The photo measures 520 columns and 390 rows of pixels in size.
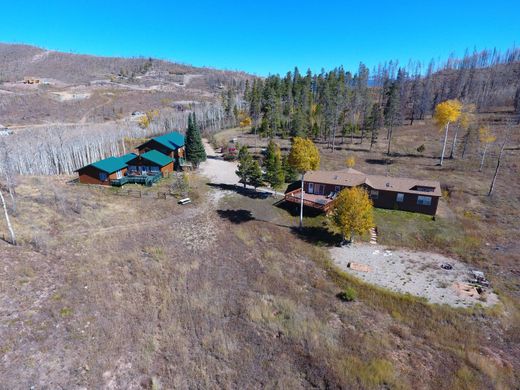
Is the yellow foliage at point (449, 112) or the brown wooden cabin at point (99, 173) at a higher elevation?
the yellow foliage at point (449, 112)

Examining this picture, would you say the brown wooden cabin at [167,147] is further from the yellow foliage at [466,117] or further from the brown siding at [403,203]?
the yellow foliage at [466,117]

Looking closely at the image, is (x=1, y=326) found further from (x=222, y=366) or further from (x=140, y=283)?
(x=222, y=366)

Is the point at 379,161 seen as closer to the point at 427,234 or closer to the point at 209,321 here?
the point at 427,234

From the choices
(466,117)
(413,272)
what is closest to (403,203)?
(413,272)

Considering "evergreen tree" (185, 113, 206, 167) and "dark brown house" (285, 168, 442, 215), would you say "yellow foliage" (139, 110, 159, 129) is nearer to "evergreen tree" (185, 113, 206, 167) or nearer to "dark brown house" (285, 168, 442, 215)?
"evergreen tree" (185, 113, 206, 167)

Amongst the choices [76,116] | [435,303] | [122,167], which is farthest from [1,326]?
[76,116]

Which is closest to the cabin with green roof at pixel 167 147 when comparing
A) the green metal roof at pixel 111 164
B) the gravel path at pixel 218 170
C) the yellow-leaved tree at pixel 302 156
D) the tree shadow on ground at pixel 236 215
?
the gravel path at pixel 218 170

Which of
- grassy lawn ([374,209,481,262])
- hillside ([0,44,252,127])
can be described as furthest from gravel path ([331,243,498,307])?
hillside ([0,44,252,127])
